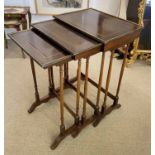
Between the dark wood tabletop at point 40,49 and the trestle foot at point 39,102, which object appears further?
the trestle foot at point 39,102

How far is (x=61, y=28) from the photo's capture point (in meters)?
1.45

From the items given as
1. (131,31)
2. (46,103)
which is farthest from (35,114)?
(131,31)

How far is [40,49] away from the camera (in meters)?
1.21

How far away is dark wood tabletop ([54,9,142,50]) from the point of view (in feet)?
4.33

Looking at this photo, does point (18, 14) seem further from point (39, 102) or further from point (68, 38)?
point (68, 38)

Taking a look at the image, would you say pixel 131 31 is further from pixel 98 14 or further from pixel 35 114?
pixel 35 114

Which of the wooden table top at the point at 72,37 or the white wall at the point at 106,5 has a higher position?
the white wall at the point at 106,5

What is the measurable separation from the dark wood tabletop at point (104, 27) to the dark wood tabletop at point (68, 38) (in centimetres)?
4

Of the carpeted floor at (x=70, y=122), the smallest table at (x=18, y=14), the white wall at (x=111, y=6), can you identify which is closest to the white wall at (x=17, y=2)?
the smallest table at (x=18, y=14)

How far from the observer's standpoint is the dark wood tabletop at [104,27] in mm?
1319

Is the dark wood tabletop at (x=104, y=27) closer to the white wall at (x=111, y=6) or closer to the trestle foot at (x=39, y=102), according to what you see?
the trestle foot at (x=39, y=102)

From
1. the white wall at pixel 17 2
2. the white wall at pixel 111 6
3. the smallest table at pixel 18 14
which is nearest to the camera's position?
the smallest table at pixel 18 14

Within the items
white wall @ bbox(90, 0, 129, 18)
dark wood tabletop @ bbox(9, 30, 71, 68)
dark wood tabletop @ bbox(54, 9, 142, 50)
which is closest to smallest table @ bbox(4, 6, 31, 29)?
white wall @ bbox(90, 0, 129, 18)

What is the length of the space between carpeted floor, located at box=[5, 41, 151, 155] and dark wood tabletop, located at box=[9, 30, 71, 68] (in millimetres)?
787
